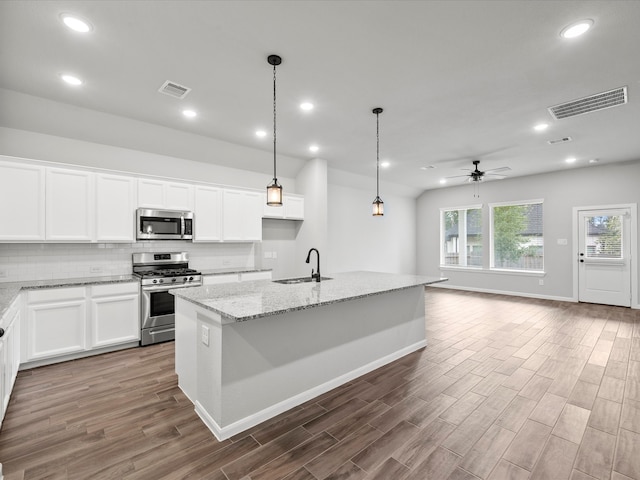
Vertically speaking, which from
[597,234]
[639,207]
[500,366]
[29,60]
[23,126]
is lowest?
[500,366]

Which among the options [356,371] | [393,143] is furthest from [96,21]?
[393,143]

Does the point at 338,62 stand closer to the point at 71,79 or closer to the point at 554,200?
the point at 71,79

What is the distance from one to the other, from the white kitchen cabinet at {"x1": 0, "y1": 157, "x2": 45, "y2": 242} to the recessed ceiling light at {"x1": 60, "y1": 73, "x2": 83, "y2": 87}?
113 centimetres

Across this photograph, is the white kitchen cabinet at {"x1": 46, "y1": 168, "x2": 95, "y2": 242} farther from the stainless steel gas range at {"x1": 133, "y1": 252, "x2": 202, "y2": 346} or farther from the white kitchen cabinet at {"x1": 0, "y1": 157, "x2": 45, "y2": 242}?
the stainless steel gas range at {"x1": 133, "y1": 252, "x2": 202, "y2": 346}

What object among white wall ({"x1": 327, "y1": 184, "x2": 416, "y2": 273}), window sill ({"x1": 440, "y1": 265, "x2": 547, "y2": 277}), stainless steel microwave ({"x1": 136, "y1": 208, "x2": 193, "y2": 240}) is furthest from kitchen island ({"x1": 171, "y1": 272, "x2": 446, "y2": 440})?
window sill ({"x1": 440, "y1": 265, "x2": 547, "y2": 277})

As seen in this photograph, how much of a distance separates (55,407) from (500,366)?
426 cm

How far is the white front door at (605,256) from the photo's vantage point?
20.5ft

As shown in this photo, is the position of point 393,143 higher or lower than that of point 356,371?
higher

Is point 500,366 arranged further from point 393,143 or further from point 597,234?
point 597,234

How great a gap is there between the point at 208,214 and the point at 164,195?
2.24 feet

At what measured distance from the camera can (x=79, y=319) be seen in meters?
3.53

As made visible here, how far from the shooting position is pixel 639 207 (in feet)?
20.0

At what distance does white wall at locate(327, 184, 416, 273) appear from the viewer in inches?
291

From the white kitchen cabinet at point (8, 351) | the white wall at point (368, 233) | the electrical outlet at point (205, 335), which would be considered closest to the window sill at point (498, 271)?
the white wall at point (368, 233)
